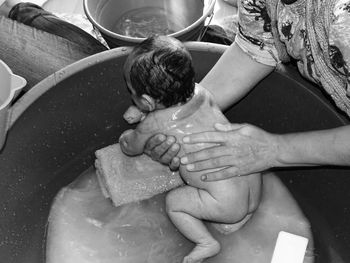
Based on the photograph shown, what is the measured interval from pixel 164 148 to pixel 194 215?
199 mm

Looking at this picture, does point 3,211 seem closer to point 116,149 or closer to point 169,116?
point 116,149

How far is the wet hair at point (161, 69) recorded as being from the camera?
3.83 feet

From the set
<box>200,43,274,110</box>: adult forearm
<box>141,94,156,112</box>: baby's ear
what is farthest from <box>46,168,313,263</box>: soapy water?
<box>141,94,156,112</box>: baby's ear

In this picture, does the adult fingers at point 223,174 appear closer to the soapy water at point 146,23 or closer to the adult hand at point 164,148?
the adult hand at point 164,148

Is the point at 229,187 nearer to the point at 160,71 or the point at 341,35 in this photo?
the point at 160,71

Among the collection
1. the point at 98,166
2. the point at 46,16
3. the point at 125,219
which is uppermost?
the point at 46,16

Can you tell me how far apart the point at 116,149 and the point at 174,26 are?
0.66m

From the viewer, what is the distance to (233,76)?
55.8 inches

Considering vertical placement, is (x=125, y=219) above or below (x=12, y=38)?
below

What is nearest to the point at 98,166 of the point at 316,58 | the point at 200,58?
the point at 200,58

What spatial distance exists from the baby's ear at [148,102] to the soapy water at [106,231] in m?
0.44

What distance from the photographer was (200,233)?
137 centimetres

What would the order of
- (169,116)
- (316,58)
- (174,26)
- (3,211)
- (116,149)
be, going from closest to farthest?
(316,58)
(169,116)
(3,211)
(116,149)
(174,26)

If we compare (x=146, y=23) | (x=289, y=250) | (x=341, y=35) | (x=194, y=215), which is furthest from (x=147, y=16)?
(x=341, y=35)
